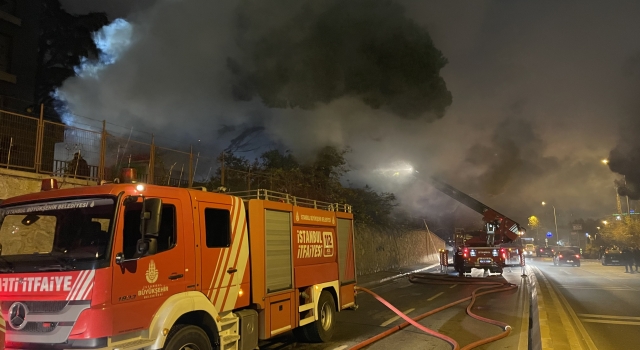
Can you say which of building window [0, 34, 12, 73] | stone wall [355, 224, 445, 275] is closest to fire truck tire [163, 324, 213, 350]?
stone wall [355, 224, 445, 275]

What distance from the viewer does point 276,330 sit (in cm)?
565

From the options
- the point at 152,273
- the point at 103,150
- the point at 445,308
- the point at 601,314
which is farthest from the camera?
the point at 445,308

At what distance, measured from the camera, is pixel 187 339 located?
421cm

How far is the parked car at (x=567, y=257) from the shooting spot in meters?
29.5

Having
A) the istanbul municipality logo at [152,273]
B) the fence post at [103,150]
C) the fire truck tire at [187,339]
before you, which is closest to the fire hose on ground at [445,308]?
the fire truck tire at [187,339]

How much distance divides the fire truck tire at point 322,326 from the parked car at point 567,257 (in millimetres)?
27925

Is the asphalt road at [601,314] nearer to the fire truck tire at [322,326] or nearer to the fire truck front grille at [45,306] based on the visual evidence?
the fire truck tire at [322,326]

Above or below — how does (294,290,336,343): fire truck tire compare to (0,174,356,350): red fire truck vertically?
below

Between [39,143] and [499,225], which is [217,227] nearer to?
[39,143]

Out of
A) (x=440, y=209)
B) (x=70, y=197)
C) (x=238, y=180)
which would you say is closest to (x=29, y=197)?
(x=70, y=197)

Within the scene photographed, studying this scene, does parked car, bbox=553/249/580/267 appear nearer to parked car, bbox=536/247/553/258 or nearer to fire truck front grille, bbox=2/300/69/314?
parked car, bbox=536/247/553/258

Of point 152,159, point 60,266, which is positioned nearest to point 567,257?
point 152,159

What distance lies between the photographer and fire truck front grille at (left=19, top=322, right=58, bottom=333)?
3.56 m

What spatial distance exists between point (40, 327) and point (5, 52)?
71.1ft
